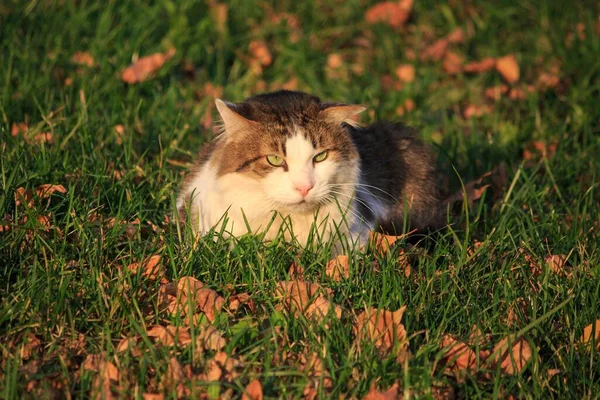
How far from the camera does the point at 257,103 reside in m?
3.76

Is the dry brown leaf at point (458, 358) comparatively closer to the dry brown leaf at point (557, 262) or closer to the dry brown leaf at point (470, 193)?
the dry brown leaf at point (557, 262)

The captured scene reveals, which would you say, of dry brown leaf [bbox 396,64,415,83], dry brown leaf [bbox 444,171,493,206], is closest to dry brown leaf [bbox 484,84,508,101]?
dry brown leaf [bbox 396,64,415,83]

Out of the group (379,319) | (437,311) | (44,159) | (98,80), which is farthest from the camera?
(98,80)

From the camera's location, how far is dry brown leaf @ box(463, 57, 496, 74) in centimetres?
602

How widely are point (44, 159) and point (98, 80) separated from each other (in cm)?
131

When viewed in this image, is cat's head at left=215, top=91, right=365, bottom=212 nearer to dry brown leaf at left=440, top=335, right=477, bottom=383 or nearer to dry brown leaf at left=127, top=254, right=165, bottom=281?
dry brown leaf at left=127, top=254, right=165, bottom=281

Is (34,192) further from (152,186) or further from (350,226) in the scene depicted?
(350,226)

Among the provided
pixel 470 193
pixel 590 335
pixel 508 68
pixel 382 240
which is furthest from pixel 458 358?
pixel 508 68

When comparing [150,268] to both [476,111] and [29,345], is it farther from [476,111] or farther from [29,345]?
[476,111]

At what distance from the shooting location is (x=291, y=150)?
352cm

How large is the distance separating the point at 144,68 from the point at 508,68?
99.4 inches

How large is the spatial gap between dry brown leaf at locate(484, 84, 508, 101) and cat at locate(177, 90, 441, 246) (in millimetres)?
2147

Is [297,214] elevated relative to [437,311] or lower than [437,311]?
elevated

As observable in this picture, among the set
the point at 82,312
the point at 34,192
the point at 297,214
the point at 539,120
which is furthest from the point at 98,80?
the point at 539,120
